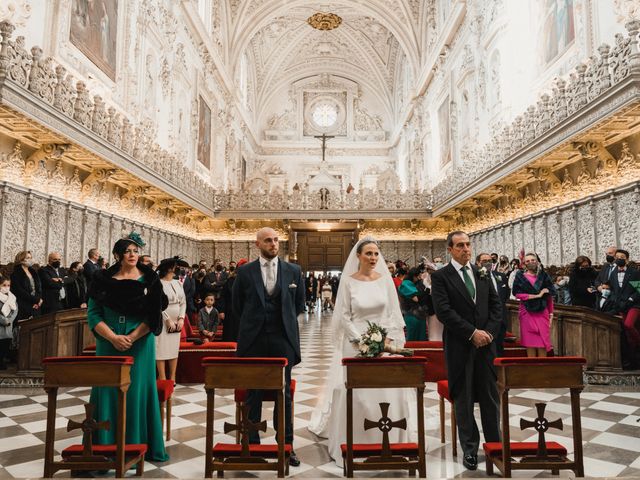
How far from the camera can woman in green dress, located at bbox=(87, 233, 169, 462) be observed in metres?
3.77

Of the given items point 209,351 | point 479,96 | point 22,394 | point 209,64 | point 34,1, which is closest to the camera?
point 22,394

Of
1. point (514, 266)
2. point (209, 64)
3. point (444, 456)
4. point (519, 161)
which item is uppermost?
point (209, 64)

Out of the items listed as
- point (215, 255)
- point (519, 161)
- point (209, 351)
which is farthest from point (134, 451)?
point (215, 255)

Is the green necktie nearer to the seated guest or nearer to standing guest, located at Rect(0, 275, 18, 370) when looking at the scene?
the seated guest

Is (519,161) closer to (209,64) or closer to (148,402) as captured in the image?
(148,402)

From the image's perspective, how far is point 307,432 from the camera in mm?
4891

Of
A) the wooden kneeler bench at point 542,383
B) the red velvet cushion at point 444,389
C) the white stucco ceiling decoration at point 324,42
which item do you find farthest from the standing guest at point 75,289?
the white stucco ceiling decoration at point 324,42

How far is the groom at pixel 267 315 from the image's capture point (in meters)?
4.06

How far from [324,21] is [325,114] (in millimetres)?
7592

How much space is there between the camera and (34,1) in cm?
904

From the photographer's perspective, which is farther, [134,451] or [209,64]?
[209,64]

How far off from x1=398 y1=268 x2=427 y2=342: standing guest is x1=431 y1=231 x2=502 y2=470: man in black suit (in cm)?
304

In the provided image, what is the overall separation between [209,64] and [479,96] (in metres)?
12.0

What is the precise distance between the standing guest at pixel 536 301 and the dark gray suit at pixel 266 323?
4521mm
